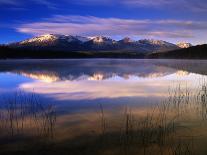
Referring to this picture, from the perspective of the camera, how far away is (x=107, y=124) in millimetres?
9102

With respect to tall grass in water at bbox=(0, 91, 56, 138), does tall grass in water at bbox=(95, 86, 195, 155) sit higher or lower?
lower

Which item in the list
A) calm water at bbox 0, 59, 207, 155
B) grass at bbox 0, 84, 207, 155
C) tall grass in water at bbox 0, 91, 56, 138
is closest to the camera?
grass at bbox 0, 84, 207, 155

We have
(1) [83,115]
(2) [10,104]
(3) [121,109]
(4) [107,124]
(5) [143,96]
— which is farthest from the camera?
(5) [143,96]

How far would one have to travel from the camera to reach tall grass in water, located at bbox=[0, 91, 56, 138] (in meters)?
8.32

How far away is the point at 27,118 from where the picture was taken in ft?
32.0

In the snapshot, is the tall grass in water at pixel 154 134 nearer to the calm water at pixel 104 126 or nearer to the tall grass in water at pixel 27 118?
the calm water at pixel 104 126

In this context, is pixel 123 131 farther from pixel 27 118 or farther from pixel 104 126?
pixel 27 118

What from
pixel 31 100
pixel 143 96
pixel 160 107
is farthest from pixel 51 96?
pixel 160 107

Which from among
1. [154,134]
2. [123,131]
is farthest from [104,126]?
[154,134]

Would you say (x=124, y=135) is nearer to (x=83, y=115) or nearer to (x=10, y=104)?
(x=83, y=115)

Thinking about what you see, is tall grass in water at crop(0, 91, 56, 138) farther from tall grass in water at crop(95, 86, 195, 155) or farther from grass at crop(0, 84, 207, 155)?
tall grass in water at crop(95, 86, 195, 155)

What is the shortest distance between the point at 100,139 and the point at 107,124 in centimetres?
139

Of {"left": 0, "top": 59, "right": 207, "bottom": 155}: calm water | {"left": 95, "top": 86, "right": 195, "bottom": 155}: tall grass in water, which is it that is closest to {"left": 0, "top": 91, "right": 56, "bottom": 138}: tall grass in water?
{"left": 0, "top": 59, "right": 207, "bottom": 155}: calm water

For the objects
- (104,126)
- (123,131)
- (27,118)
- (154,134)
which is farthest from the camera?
(27,118)
